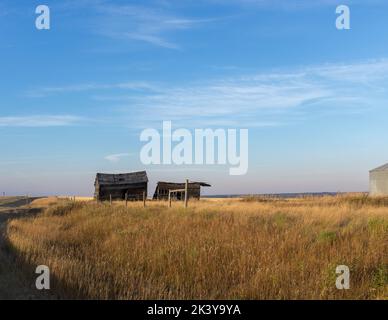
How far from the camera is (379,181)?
149 ft

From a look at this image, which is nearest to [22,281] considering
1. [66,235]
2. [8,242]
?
[8,242]

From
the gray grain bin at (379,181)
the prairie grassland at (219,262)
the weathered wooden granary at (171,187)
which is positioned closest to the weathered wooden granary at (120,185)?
the weathered wooden granary at (171,187)

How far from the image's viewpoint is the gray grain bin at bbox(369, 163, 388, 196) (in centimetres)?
4471

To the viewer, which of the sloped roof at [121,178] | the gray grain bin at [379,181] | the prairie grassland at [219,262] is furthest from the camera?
the sloped roof at [121,178]

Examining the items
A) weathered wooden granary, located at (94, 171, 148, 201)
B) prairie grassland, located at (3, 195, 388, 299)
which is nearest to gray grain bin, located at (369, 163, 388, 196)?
weathered wooden granary, located at (94, 171, 148, 201)

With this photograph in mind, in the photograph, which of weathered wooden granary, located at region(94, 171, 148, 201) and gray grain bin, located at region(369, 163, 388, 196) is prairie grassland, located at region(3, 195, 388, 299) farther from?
gray grain bin, located at region(369, 163, 388, 196)

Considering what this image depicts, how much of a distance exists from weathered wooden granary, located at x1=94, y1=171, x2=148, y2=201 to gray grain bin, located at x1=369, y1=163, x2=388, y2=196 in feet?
73.5

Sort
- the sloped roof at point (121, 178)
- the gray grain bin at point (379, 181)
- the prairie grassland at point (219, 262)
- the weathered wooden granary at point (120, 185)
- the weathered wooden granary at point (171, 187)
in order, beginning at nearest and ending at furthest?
the prairie grassland at point (219, 262)
the gray grain bin at point (379, 181)
the weathered wooden granary at point (120, 185)
the sloped roof at point (121, 178)
the weathered wooden granary at point (171, 187)

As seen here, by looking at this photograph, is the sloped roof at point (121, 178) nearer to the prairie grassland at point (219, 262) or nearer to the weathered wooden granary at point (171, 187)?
the weathered wooden granary at point (171, 187)

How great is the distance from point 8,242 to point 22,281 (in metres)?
4.89

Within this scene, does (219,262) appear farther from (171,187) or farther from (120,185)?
(171,187)

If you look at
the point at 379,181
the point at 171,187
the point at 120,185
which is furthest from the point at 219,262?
the point at 379,181

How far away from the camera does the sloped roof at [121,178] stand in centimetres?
4519
